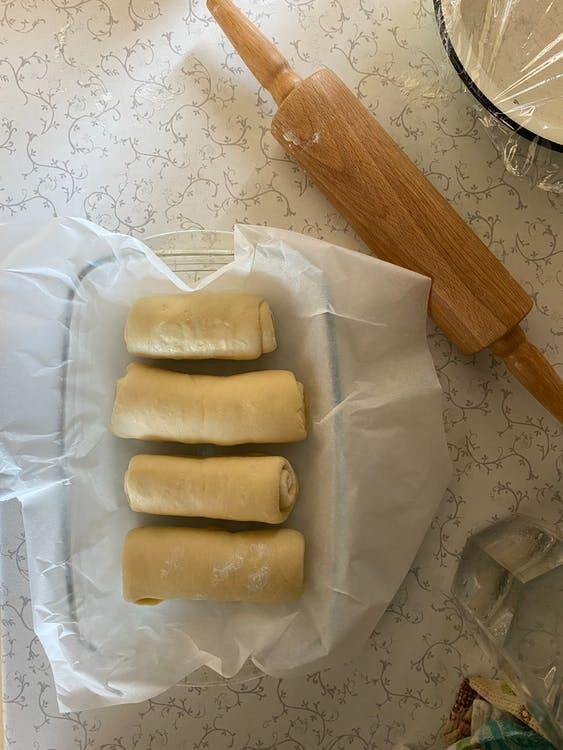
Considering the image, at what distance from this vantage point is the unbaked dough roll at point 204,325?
0.71 meters

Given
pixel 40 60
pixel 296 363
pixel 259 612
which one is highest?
pixel 40 60

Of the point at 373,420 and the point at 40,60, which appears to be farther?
the point at 40,60

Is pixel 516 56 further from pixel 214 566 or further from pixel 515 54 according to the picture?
pixel 214 566

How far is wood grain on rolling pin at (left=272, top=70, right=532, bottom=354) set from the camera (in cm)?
72

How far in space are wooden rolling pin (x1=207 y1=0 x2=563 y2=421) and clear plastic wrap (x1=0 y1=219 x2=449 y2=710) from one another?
0.04m

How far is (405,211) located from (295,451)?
1.01 feet

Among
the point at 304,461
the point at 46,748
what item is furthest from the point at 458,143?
the point at 46,748

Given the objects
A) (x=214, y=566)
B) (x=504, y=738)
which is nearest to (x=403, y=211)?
(x=214, y=566)

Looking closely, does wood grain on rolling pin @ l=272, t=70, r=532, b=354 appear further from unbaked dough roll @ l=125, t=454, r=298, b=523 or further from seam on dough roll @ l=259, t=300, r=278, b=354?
unbaked dough roll @ l=125, t=454, r=298, b=523

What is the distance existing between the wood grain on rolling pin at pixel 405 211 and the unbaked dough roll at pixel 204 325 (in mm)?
174

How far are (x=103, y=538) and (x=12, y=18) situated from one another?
0.67m

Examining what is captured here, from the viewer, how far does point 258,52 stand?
730mm

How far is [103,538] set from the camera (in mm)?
755

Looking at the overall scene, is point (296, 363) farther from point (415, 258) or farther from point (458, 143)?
point (458, 143)
